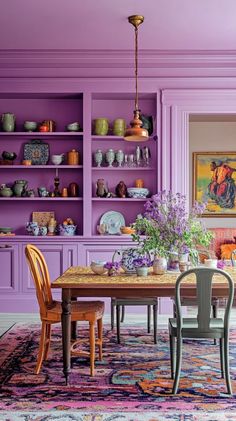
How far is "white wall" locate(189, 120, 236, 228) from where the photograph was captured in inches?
357

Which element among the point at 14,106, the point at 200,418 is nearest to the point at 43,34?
the point at 14,106

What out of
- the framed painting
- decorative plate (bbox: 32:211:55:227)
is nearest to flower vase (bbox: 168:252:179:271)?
decorative plate (bbox: 32:211:55:227)

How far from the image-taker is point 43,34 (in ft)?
19.7

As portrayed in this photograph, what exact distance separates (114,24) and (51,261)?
9.20ft

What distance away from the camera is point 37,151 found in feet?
23.5

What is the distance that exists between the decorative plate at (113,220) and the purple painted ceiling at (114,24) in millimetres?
1993

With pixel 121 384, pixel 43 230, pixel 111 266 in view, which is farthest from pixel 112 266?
pixel 43 230

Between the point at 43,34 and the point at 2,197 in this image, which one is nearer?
the point at 43,34

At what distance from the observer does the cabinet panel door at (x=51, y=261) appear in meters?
6.86

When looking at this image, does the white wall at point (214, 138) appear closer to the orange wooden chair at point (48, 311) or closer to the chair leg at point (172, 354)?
the orange wooden chair at point (48, 311)

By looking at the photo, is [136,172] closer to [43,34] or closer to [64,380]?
[43,34]

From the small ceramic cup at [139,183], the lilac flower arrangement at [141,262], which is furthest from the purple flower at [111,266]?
the small ceramic cup at [139,183]

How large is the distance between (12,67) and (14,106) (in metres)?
0.57

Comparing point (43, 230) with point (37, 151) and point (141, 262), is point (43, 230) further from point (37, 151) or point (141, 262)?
point (141, 262)
